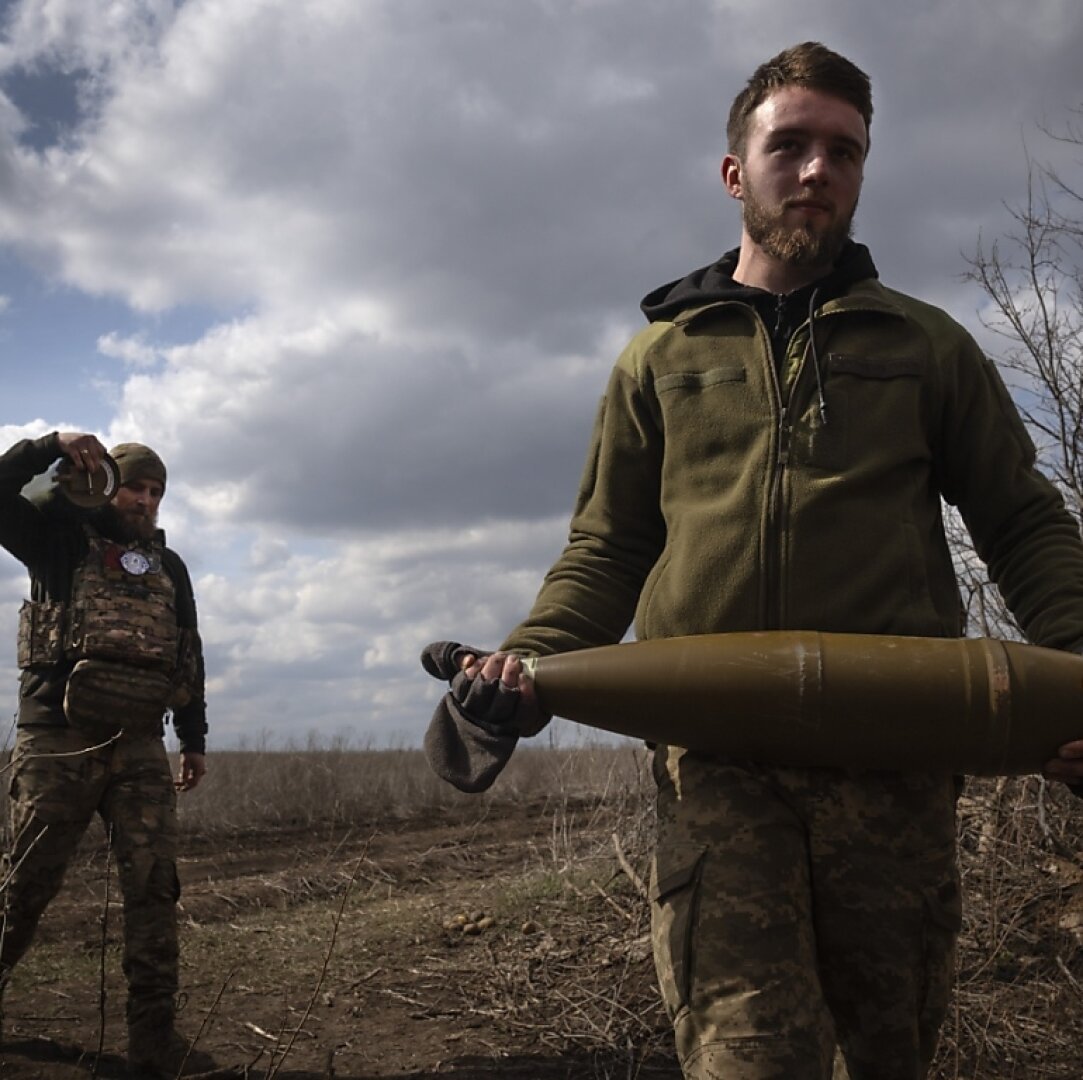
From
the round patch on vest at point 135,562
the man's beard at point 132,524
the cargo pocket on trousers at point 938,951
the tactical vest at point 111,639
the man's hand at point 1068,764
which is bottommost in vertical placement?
the cargo pocket on trousers at point 938,951

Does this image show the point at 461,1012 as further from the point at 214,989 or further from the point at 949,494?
the point at 949,494

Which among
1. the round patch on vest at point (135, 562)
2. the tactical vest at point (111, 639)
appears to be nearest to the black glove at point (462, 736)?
the tactical vest at point (111, 639)

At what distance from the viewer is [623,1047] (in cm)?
533

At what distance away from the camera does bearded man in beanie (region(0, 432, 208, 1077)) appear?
17.1 ft

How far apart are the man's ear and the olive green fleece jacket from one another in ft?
1.17

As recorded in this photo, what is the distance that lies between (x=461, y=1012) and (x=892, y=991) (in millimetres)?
3963

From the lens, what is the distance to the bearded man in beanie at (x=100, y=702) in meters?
5.20

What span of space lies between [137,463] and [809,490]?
13.3ft

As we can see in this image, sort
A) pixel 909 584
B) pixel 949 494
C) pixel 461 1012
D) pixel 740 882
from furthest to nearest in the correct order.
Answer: pixel 461 1012 → pixel 949 494 → pixel 909 584 → pixel 740 882

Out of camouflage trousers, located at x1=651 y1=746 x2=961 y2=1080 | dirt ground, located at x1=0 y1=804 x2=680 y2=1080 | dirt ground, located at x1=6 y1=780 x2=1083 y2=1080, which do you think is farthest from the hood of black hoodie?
dirt ground, located at x1=6 y1=780 x2=1083 y2=1080

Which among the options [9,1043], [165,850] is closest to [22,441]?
[165,850]

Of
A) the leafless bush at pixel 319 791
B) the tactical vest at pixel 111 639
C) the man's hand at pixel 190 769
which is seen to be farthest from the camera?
the leafless bush at pixel 319 791

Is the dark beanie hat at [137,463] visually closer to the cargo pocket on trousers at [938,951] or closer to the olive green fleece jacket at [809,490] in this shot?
the olive green fleece jacket at [809,490]

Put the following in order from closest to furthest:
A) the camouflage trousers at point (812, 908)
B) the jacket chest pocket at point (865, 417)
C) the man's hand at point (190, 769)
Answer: the camouflage trousers at point (812, 908)
the jacket chest pocket at point (865, 417)
the man's hand at point (190, 769)
